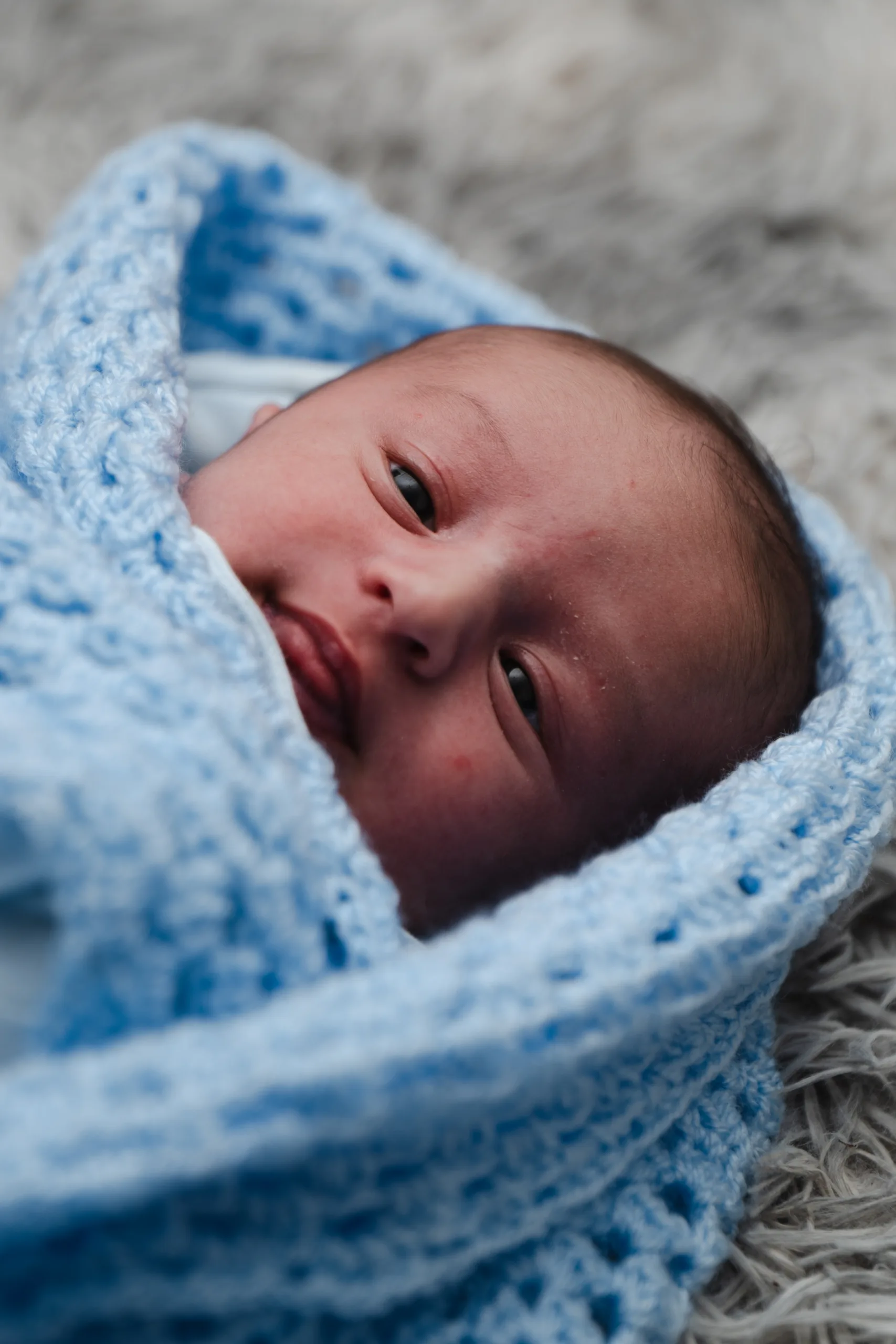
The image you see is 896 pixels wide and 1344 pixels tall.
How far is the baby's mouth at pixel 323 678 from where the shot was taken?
34.1 inches

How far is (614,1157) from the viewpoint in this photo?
82 cm

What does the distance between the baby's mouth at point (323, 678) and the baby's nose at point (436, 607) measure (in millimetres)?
39

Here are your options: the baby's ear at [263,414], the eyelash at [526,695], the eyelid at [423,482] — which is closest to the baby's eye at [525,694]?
the eyelash at [526,695]

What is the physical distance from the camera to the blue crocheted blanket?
65cm

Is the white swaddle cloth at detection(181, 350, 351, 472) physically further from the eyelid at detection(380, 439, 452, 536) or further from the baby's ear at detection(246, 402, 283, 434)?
the eyelid at detection(380, 439, 452, 536)

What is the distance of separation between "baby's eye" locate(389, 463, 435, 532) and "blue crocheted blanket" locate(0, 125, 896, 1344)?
0.16 metres

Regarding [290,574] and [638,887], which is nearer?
[638,887]

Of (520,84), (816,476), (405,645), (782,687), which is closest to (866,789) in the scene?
(782,687)

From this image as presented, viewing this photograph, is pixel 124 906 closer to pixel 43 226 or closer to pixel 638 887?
pixel 638 887

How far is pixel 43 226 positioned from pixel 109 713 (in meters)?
0.89

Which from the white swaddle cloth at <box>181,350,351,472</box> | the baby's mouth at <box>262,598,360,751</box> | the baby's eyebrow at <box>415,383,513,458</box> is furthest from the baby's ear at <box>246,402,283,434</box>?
the baby's mouth at <box>262,598,360,751</box>

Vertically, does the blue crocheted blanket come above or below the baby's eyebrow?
below

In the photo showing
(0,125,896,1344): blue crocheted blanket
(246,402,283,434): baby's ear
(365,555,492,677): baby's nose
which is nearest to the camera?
(0,125,896,1344): blue crocheted blanket

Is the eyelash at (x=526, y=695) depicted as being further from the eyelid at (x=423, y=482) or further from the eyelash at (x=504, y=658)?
the eyelid at (x=423, y=482)
